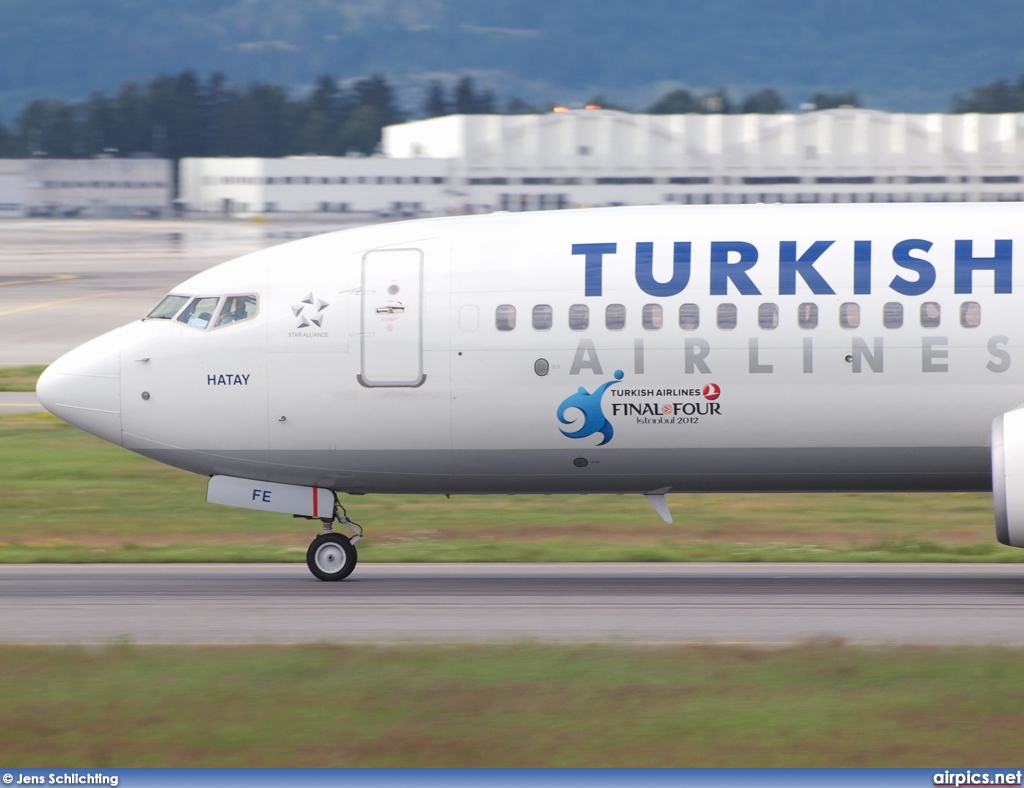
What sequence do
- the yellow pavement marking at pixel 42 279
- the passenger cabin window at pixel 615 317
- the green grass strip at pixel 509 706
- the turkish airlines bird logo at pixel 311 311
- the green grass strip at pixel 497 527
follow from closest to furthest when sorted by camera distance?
1. the green grass strip at pixel 509 706
2. the passenger cabin window at pixel 615 317
3. the turkish airlines bird logo at pixel 311 311
4. the green grass strip at pixel 497 527
5. the yellow pavement marking at pixel 42 279

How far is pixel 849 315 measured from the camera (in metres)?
16.6

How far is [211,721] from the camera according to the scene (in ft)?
36.1

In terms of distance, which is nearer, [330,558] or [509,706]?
[509,706]

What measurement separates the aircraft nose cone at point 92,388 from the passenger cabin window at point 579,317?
5610mm

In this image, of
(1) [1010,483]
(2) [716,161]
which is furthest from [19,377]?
(2) [716,161]

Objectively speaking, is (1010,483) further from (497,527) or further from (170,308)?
(170,308)

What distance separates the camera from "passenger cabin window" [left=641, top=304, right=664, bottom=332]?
16.8 meters

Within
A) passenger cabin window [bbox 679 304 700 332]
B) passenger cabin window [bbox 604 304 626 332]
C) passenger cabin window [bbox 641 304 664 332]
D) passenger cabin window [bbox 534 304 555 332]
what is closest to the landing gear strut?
passenger cabin window [bbox 534 304 555 332]

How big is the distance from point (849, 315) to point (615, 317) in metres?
2.73

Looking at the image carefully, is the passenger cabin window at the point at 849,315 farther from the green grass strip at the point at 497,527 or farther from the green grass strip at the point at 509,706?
the green grass strip at the point at 509,706

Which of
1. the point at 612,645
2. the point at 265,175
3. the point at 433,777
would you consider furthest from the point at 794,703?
the point at 265,175

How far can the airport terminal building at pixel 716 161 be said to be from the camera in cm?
12475

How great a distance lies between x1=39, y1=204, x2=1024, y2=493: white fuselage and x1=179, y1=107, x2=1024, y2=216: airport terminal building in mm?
107496

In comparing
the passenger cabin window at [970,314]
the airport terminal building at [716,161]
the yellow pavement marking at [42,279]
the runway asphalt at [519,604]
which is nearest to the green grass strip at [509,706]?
the runway asphalt at [519,604]
